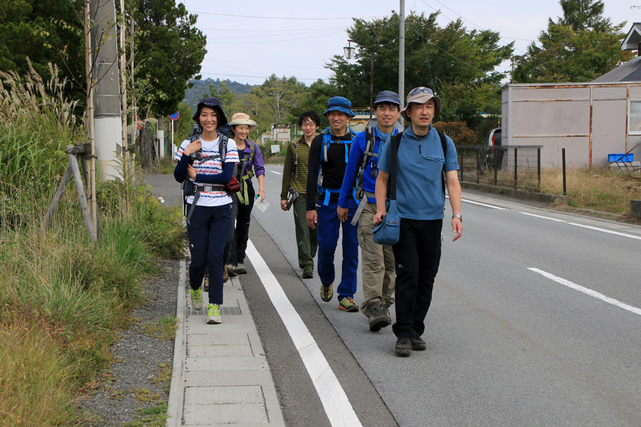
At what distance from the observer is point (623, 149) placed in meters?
25.5

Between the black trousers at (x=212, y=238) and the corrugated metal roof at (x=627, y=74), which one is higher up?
the corrugated metal roof at (x=627, y=74)

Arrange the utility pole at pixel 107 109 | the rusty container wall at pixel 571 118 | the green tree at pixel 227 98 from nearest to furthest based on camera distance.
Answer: the utility pole at pixel 107 109
the rusty container wall at pixel 571 118
the green tree at pixel 227 98

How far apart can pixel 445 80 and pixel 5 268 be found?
167 ft

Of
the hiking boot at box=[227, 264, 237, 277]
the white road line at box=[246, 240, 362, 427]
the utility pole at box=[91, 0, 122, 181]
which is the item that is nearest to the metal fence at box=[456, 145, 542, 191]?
the hiking boot at box=[227, 264, 237, 277]

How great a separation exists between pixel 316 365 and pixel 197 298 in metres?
1.67

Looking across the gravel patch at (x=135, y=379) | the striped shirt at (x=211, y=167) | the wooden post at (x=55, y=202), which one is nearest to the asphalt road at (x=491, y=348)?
the gravel patch at (x=135, y=379)

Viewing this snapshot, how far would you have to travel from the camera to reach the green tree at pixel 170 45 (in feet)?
94.7

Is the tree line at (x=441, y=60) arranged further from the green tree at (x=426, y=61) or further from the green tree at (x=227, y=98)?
the green tree at (x=227, y=98)

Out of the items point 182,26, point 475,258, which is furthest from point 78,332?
point 182,26

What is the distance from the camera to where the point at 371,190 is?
553 centimetres

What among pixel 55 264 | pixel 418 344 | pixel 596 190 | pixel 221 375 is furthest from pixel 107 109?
pixel 596 190

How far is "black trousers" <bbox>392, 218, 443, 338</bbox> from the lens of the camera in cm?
493

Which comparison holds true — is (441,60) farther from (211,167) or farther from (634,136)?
(211,167)

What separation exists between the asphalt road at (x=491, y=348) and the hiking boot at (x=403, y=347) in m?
0.07
